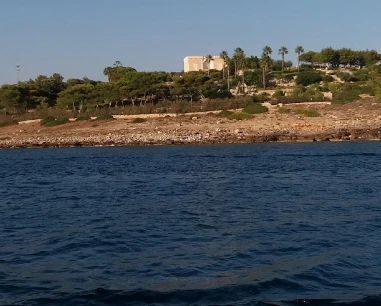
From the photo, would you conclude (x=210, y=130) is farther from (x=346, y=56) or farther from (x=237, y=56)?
(x=346, y=56)

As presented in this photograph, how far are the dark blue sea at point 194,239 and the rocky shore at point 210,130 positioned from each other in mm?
25666

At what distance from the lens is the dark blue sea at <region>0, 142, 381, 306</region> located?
33.6 feet

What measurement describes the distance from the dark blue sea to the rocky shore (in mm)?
25666

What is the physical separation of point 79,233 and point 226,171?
643 inches

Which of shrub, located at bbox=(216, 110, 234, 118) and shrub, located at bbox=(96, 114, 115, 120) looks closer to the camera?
shrub, located at bbox=(216, 110, 234, 118)

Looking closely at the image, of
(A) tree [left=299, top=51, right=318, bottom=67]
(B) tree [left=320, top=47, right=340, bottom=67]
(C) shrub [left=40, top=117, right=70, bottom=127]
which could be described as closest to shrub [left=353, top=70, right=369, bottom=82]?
(B) tree [left=320, top=47, right=340, bottom=67]

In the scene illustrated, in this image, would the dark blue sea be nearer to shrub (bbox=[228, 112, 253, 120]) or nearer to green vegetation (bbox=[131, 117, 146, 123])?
shrub (bbox=[228, 112, 253, 120])

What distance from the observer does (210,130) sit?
57.9 metres

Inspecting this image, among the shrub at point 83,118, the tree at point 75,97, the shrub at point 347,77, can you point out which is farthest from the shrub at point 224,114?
the shrub at point 347,77

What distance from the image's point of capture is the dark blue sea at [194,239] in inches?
403

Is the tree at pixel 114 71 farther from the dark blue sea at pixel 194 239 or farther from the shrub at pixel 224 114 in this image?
the dark blue sea at pixel 194 239

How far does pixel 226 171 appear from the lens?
30.8 m

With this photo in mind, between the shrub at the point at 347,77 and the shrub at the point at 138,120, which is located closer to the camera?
the shrub at the point at 138,120

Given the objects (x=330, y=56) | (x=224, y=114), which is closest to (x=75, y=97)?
(x=224, y=114)
